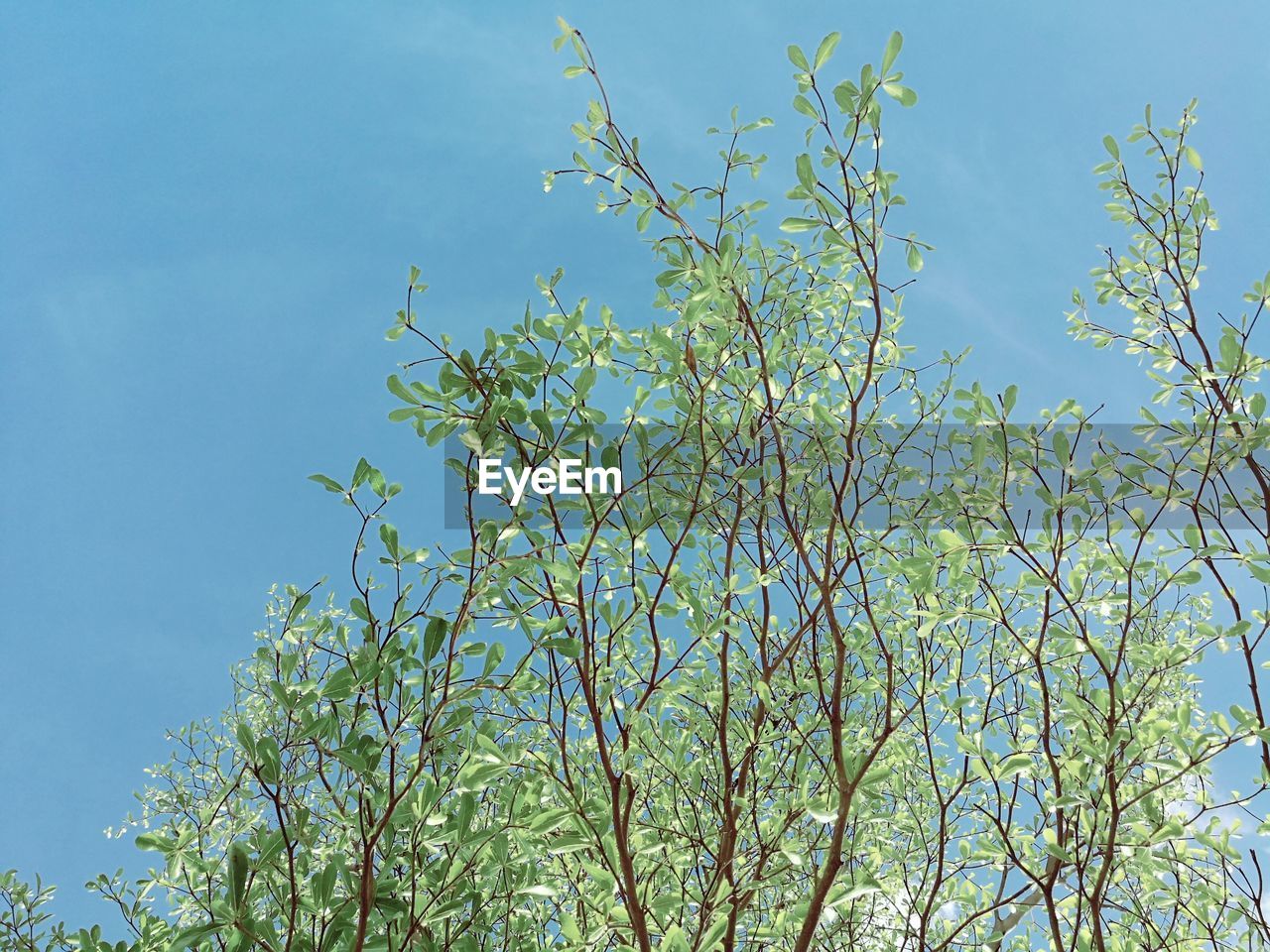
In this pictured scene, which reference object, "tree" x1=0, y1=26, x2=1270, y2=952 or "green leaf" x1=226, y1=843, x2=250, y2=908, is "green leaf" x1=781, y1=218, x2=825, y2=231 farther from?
"green leaf" x1=226, y1=843, x2=250, y2=908

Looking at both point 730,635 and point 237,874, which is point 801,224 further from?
point 237,874

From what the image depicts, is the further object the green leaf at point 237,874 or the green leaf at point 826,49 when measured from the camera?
the green leaf at point 826,49

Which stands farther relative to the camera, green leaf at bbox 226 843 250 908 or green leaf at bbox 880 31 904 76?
green leaf at bbox 880 31 904 76

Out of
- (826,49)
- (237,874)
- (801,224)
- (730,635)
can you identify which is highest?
(826,49)

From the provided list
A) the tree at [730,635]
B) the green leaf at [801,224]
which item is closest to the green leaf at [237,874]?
the tree at [730,635]

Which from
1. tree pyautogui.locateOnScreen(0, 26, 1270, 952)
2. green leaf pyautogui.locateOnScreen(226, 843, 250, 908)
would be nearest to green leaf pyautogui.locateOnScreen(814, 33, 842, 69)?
tree pyautogui.locateOnScreen(0, 26, 1270, 952)

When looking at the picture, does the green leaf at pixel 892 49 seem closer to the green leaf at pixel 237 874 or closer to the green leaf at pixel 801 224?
the green leaf at pixel 801 224

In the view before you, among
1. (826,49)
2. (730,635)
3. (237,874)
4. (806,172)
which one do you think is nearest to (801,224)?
(806,172)

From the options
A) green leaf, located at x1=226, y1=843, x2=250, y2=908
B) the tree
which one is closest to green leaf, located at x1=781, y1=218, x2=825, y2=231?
the tree

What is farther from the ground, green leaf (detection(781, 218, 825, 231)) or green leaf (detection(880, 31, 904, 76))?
green leaf (detection(880, 31, 904, 76))

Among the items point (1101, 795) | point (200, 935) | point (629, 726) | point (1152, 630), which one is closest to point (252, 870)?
point (200, 935)

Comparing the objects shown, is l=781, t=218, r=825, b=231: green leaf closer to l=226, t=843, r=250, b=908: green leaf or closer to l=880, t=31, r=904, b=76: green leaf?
l=880, t=31, r=904, b=76: green leaf

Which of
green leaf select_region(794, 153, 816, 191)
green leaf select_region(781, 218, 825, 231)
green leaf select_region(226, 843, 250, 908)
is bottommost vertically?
green leaf select_region(226, 843, 250, 908)

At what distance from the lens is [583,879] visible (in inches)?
97.7
